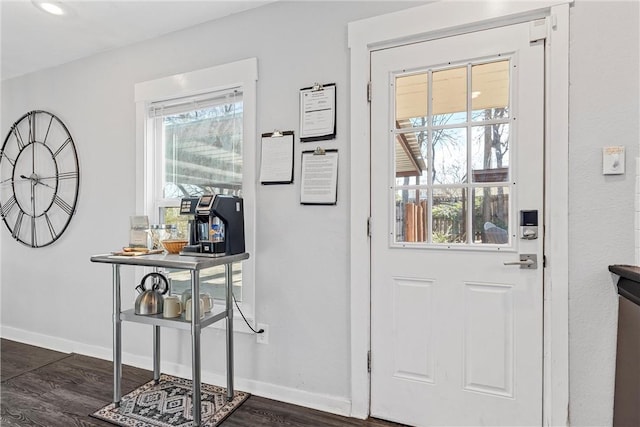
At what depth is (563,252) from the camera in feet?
5.52

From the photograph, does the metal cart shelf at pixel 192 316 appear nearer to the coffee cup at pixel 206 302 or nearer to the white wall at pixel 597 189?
the coffee cup at pixel 206 302

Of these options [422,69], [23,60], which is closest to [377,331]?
[422,69]

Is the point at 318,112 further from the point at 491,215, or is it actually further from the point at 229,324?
the point at 229,324

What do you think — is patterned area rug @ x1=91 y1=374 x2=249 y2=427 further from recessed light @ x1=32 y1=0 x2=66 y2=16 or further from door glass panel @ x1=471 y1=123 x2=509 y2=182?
recessed light @ x1=32 y1=0 x2=66 y2=16

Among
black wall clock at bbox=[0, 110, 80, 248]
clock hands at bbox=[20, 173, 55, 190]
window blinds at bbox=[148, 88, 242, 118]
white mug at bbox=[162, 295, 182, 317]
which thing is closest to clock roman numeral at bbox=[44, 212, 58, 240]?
black wall clock at bbox=[0, 110, 80, 248]

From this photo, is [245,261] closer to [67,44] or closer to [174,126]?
[174,126]

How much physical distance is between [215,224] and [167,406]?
1.11m

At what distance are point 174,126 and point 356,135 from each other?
143cm

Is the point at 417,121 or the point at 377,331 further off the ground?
the point at 417,121

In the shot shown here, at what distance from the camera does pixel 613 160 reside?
1.60 metres

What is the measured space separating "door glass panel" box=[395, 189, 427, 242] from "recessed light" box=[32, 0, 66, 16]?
233 cm

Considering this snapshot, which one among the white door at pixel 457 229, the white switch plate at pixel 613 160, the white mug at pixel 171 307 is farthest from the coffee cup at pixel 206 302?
the white switch plate at pixel 613 160

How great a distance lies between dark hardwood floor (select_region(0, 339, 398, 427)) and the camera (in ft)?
6.71

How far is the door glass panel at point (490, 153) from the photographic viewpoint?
71.1 inches
